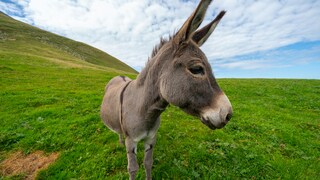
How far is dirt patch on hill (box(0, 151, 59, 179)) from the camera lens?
17.2 feet

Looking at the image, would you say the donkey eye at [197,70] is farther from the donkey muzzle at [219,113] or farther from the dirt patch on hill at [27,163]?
the dirt patch on hill at [27,163]

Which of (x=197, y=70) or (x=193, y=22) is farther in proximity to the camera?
(x=197, y=70)

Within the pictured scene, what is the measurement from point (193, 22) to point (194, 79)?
803 millimetres

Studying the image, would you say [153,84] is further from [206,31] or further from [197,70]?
[206,31]

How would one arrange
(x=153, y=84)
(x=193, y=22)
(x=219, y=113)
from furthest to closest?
(x=153, y=84) → (x=193, y=22) → (x=219, y=113)

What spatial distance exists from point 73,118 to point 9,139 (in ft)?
8.84

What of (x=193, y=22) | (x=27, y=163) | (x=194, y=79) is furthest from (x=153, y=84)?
(x=27, y=163)

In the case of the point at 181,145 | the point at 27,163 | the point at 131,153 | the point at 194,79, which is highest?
the point at 194,79

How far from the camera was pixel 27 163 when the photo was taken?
561cm

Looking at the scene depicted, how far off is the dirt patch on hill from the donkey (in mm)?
3600

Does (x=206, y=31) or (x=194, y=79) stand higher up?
(x=206, y=31)

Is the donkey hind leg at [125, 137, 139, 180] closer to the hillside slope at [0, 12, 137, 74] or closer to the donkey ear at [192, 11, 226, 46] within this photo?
the donkey ear at [192, 11, 226, 46]

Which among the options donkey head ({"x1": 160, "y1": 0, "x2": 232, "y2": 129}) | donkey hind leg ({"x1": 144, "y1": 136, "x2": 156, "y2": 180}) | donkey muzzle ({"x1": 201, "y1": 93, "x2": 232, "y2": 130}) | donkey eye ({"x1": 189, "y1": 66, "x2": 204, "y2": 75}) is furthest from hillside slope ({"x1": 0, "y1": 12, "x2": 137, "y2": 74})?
donkey muzzle ({"x1": 201, "y1": 93, "x2": 232, "y2": 130})

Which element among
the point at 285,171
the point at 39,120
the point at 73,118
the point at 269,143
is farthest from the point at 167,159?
the point at 39,120
